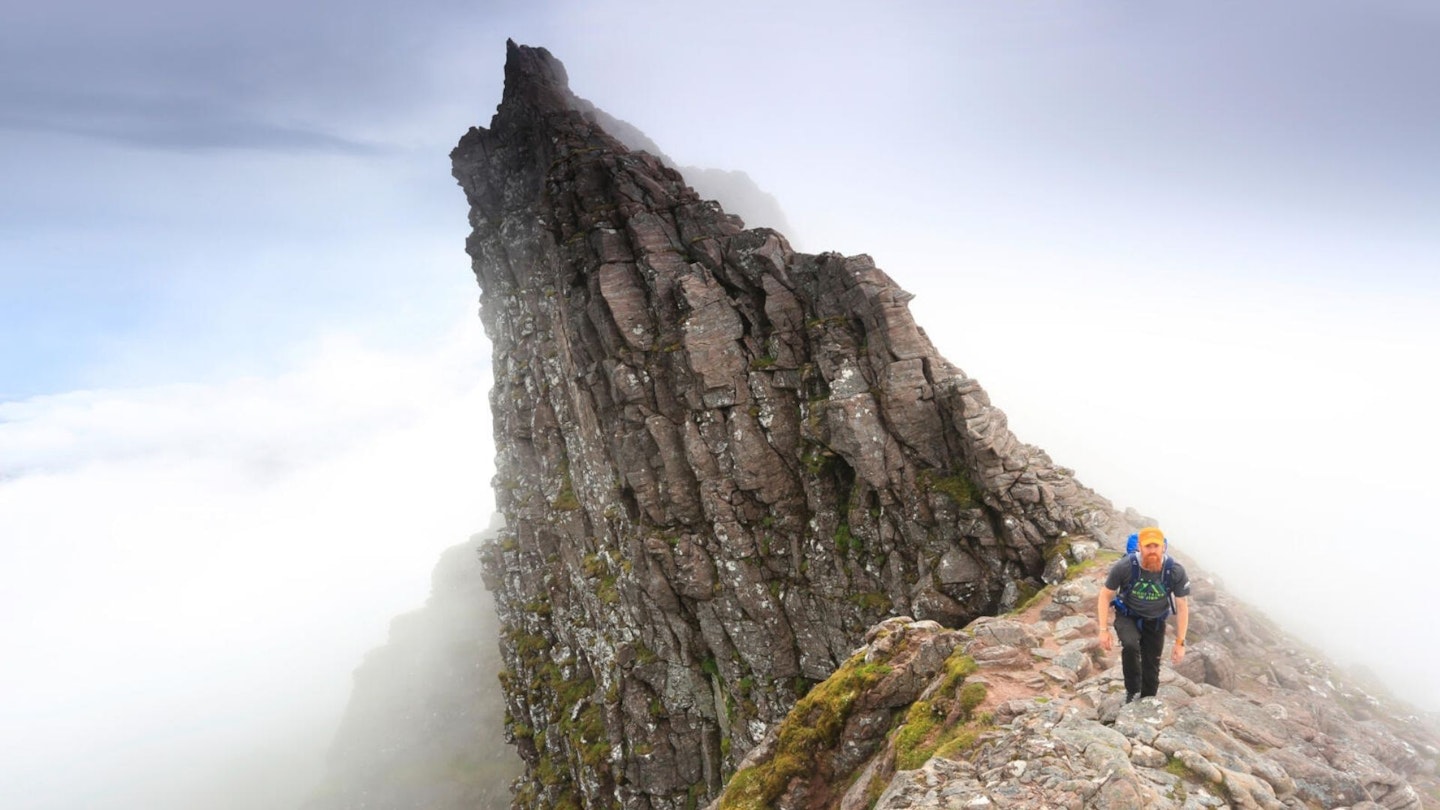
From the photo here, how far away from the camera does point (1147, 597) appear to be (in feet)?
45.2

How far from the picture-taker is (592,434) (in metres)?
51.2

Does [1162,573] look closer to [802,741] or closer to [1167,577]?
[1167,577]

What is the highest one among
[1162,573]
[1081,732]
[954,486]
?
[954,486]

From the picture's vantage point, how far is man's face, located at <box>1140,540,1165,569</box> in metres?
13.5

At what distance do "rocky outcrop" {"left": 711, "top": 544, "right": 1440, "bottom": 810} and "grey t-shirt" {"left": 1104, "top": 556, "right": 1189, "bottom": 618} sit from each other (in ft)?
9.13

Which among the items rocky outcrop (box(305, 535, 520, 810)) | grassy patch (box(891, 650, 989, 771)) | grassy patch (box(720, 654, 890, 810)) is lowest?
rocky outcrop (box(305, 535, 520, 810))

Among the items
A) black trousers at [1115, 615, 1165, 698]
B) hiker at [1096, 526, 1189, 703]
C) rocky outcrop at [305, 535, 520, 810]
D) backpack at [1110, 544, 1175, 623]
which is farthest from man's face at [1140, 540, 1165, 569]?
rocky outcrop at [305, 535, 520, 810]

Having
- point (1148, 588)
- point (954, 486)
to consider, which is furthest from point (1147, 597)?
point (954, 486)

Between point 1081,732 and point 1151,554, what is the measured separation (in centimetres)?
444

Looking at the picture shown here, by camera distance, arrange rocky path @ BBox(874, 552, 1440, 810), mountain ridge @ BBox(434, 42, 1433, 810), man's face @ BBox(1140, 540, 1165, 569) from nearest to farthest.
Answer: rocky path @ BBox(874, 552, 1440, 810)
man's face @ BBox(1140, 540, 1165, 569)
mountain ridge @ BBox(434, 42, 1433, 810)

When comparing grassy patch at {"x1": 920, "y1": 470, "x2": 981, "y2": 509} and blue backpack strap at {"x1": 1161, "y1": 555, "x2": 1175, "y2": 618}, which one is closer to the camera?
blue backpack strap at {"x1": 1161, "y1": 555, "x2": 1175, "y2": 618}

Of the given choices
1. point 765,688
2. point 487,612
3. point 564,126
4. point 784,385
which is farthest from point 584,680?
point 487,612

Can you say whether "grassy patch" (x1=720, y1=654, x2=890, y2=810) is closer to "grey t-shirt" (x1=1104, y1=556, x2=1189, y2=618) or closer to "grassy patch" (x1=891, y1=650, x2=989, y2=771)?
"grassy patch" (x1=891, y1=650, x2=989, y2=771)

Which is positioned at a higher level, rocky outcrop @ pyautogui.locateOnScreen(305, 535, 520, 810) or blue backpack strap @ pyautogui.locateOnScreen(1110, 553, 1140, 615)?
blue backpack strap @ pyautogui.locateOnScreen(1110, 553, 1140, 615)
